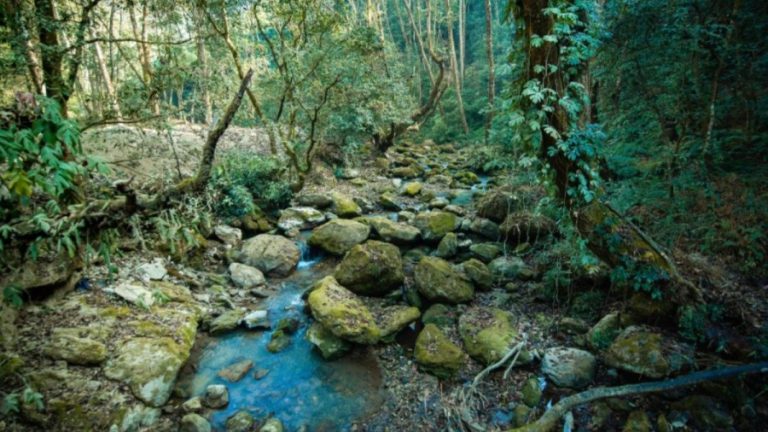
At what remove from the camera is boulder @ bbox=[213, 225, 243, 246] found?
786cm

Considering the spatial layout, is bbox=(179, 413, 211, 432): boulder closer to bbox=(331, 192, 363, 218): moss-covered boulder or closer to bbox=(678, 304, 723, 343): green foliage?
bbox=(678, 304, 723, 343): green foliage

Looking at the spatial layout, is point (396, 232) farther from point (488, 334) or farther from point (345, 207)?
point (488, 334)

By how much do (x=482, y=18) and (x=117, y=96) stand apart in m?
28.9

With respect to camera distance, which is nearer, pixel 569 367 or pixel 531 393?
pixel 531 393

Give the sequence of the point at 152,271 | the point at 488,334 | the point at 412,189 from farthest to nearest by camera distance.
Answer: the point at 412,189
the point at 152,271
the point at 488,334

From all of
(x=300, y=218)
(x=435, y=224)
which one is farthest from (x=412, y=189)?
(x=300, y=218)

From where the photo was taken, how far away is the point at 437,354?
461cm

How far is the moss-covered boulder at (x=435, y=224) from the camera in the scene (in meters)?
7.72

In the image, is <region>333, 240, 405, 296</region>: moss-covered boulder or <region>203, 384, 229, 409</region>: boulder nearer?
<region>203, 384, 229, 409</region>: boulder

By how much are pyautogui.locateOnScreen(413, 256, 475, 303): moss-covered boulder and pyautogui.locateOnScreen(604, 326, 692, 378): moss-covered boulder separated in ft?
6.76

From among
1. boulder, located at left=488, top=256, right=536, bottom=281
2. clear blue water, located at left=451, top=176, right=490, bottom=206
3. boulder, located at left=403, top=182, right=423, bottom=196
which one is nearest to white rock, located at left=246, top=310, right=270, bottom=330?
boulder, located at left=488, top=256, right=536, bottom=281

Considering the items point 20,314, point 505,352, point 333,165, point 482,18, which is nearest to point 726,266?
point 505,352

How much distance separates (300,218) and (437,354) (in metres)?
5.67

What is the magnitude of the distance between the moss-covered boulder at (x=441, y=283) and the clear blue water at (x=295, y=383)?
142cm
